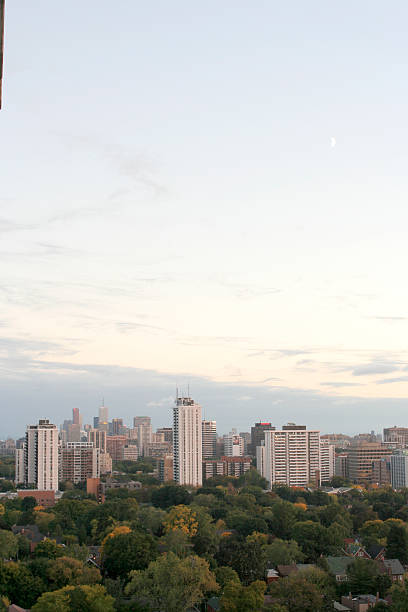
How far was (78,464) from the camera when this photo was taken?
260 ft

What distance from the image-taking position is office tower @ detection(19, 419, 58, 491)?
6919 centimetres

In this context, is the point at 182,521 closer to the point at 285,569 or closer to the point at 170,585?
the point at 285,569

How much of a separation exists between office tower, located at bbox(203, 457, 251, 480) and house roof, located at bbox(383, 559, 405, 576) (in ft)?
183

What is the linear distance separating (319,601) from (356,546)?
13005 mm

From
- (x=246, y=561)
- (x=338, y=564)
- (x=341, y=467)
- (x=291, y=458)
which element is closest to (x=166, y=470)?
(x=291, y=458)

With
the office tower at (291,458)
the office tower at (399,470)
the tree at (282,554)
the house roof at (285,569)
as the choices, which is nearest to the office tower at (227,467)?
the office tower at (291,458)

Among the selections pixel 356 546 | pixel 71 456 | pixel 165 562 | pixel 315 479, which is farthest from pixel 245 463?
pixel 165 562

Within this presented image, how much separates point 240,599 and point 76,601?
5128 mm

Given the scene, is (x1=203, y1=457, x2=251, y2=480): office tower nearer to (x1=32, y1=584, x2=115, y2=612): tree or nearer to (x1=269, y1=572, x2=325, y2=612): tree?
(x1=269, y1=572, x2=325, y2=612): tree

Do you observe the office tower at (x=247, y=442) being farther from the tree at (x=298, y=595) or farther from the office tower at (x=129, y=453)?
the tree at (x=298, y=595)

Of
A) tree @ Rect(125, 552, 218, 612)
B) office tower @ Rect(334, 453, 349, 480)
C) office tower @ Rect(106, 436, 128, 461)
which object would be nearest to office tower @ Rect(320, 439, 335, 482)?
office tower @ Rect(334, 453, 349, 480)

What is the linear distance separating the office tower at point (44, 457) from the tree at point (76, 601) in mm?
49232

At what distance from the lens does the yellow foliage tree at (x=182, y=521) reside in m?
36.2

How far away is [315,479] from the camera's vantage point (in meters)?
80.1
